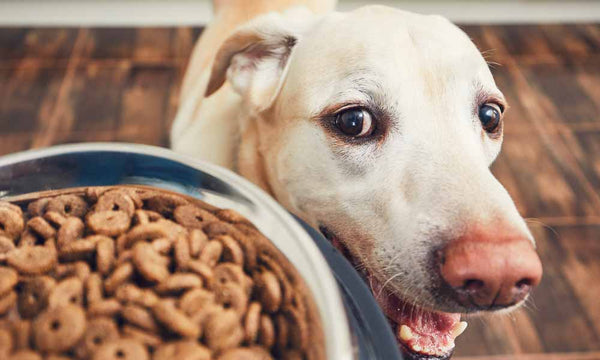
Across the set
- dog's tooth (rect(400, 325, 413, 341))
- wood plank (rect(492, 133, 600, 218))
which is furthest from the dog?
wood plank (rect(492, 133, 600, 218))

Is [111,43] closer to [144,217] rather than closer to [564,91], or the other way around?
[564,91]

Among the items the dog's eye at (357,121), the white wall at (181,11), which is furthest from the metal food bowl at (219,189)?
the white wall at (181,11)

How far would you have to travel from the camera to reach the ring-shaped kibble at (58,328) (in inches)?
17.9

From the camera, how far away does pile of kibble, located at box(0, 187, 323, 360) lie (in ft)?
1.53

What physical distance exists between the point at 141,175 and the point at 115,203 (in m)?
0.06

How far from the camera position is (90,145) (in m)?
0.63

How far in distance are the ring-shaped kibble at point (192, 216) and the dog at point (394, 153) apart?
404 millimetres

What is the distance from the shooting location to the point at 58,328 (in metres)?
0.46

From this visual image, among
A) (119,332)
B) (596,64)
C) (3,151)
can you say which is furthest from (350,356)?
(596,64)

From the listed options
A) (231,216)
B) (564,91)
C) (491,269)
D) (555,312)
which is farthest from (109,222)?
(564,91)

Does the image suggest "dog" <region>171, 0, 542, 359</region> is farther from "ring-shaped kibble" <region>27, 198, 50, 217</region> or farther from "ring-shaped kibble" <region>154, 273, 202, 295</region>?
"ring-shaped kibble" <region>27, 198, 50, 217</region>

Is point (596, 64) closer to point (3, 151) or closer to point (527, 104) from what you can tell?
point (527, 104)

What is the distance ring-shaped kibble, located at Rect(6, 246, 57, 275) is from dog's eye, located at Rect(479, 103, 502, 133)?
2.90 ft

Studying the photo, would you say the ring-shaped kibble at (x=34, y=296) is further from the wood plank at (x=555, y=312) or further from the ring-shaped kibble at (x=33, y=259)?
the wood plank at (x=555, y=312)
